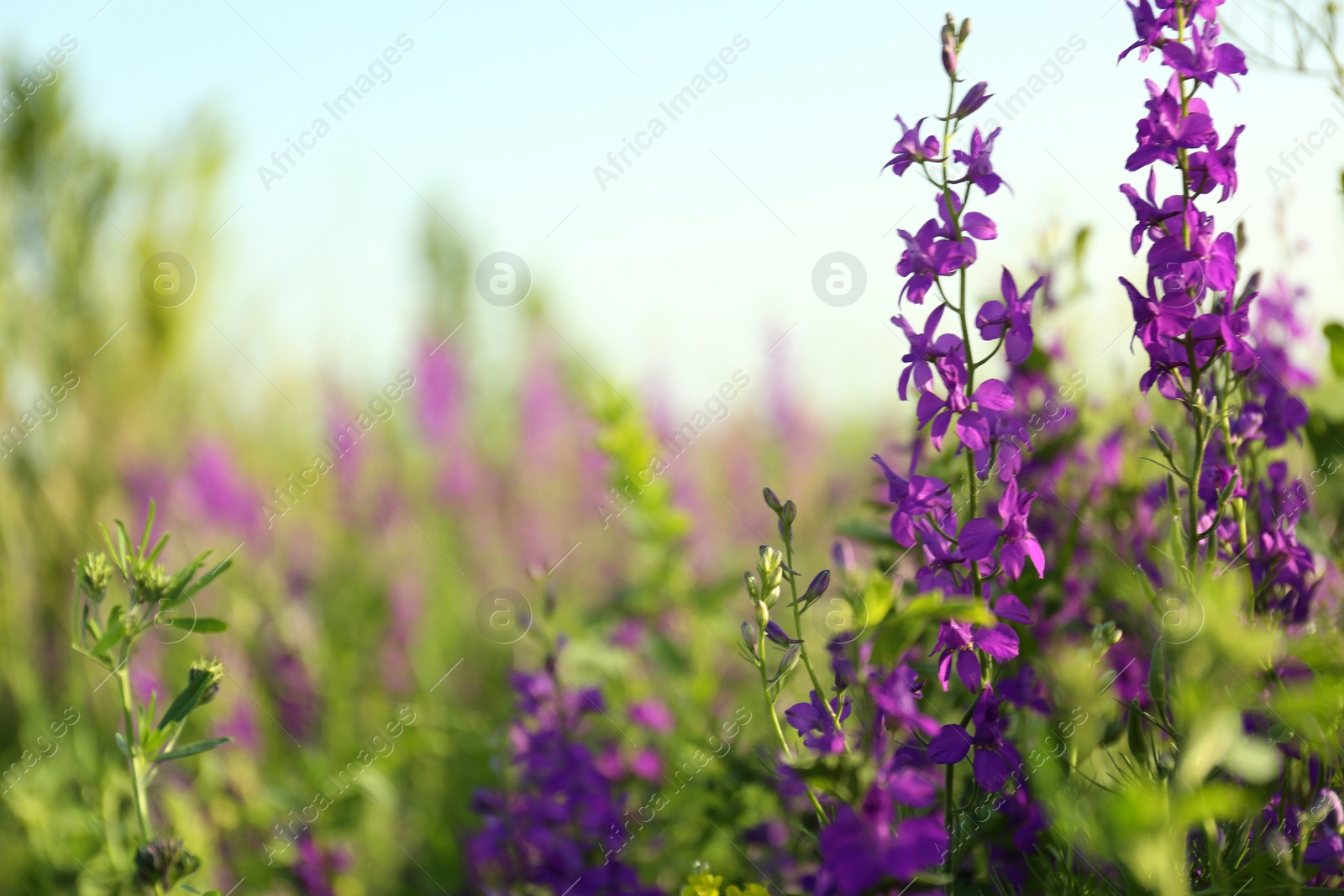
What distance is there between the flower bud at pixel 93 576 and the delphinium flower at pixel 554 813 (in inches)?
23.9

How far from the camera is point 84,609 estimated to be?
2.93ft

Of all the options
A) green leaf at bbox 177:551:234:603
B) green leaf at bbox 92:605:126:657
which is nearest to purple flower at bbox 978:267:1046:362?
green leaf at bbox 177:551:234:603

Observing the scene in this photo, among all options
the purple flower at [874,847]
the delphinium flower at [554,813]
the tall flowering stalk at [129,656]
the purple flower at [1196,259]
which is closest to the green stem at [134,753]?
the tall flowering stalk at [129,656]

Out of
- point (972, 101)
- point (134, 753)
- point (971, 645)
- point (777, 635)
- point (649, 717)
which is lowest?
point (649, 717)

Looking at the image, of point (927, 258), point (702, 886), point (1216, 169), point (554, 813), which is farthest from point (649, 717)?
point (1216, 169)

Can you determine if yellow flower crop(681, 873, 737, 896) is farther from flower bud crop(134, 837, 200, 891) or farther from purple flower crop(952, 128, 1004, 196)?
purple flower crop(952, 128, 1004, 196)

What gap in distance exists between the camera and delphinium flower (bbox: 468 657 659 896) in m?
1.27

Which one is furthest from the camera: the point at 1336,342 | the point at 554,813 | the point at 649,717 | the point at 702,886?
the point at 649,717

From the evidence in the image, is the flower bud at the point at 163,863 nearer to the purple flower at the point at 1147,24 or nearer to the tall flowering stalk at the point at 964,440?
the tall flowering stalk at the point at 964,440

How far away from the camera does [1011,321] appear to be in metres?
0.83

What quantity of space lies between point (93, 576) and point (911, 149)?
892mm

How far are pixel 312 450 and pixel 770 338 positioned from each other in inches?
117

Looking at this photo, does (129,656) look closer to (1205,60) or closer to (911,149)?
(911,149)

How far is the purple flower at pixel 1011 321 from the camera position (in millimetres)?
796
